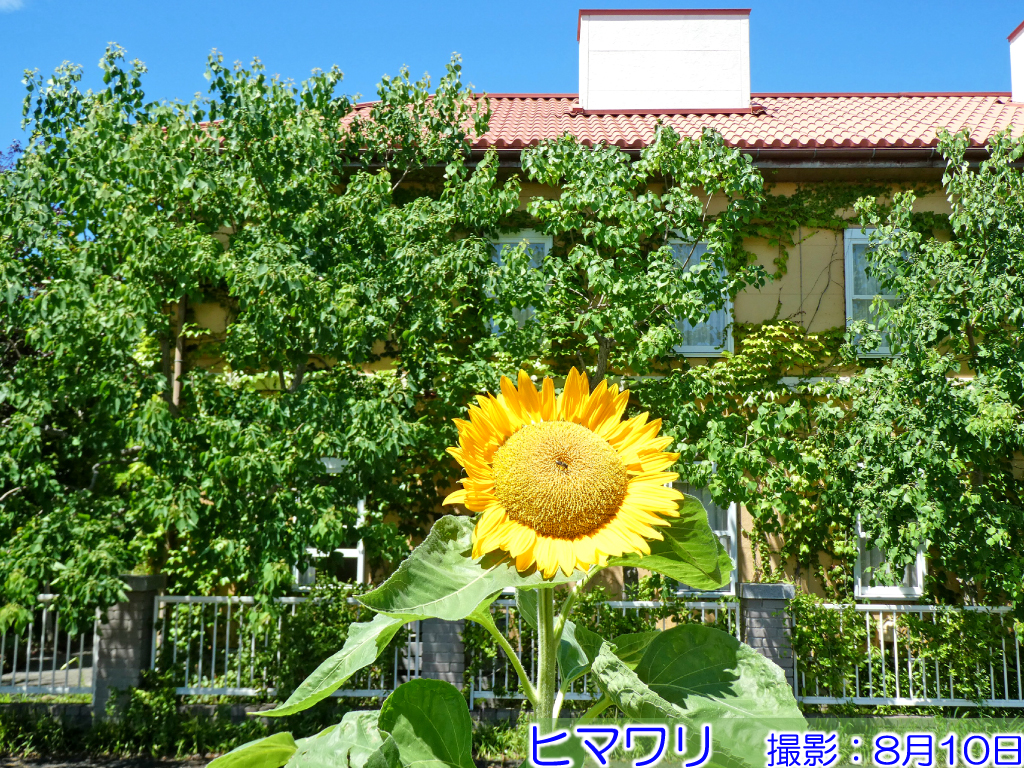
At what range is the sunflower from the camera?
1.03 metres

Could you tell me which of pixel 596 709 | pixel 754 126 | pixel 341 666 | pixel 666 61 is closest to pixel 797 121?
pixel 754 126

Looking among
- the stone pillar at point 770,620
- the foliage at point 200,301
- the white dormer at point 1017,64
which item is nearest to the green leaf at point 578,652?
the foliage at point 200,301

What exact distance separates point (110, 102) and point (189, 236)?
5.33 feet

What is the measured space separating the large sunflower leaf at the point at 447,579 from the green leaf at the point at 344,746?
0.70ft

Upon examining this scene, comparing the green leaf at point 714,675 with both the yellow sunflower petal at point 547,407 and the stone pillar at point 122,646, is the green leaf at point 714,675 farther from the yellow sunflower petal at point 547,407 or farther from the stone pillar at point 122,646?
the stone pillar at point 122,646

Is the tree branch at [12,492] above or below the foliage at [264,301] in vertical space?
below

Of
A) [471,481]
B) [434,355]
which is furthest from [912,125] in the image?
[471,481]

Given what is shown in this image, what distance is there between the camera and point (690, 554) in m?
1.05

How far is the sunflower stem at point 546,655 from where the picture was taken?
1052 mm

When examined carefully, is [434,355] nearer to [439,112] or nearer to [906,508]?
[439,112]

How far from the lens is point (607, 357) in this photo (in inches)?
344

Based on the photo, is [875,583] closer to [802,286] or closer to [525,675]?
[802,286]

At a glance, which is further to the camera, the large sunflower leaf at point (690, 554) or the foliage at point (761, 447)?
the foliage at point (761, 447)

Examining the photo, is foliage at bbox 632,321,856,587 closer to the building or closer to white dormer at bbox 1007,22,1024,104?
the building
